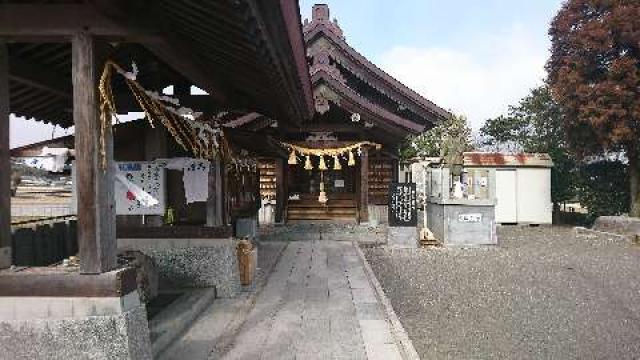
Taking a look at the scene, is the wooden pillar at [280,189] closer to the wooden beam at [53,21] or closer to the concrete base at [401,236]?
the concrete base at [401,236]

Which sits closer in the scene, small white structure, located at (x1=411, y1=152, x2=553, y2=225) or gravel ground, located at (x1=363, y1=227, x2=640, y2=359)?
gravel ground, located at (x1=363, y1=227, x2=640, y2=359)

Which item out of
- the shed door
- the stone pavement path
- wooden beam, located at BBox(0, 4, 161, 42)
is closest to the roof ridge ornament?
the shed door

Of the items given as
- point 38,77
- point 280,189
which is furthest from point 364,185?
point 38,77

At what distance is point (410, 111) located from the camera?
71.6ft

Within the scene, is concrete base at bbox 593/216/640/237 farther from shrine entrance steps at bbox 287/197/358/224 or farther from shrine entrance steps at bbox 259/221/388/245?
shrine entrance steps at bbox 287/197/358/224

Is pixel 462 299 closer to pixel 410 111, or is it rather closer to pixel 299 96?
pixel 299 96

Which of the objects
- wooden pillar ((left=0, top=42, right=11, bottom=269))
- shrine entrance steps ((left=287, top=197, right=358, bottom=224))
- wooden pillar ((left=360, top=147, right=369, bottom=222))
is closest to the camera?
wooden pillar ((left=0, top=42, right=11, bottom=269))

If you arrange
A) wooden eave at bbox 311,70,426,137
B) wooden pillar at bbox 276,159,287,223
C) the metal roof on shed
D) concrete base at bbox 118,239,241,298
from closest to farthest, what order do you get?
concrete base at bbox 118,239,241,298, wooden eave at bbox 311,70,426,137, wooden pillar at bbox 276,159,287,223, the metal roof on shed

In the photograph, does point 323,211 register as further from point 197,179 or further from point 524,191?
point 197,179

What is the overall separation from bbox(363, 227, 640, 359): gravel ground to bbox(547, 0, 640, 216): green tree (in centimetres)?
711

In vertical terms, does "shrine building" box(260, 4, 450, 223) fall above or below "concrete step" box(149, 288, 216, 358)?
above

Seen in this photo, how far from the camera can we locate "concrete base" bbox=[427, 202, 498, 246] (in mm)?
17000

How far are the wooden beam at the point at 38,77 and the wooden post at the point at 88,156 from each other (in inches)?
77.1

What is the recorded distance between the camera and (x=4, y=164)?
452 centimetres
